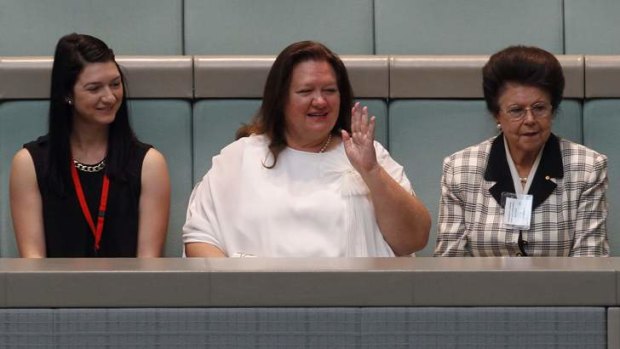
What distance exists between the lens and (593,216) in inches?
123

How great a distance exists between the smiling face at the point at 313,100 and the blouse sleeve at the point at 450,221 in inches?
13.3

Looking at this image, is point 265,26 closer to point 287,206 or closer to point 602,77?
point 287,206

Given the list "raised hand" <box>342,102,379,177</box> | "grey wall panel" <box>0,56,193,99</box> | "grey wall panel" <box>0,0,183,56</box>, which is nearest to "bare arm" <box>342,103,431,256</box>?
"raised hand" <box>342,102,379,177</box>

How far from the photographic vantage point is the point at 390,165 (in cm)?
316

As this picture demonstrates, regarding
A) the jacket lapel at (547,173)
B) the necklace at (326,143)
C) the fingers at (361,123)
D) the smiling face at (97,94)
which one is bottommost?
the jacket lapel at (547,173)

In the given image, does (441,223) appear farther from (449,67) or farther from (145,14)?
(145,14)

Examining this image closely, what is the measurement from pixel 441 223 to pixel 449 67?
0.53 m

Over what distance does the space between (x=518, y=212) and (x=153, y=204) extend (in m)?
0.96

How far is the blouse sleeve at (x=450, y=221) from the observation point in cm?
318

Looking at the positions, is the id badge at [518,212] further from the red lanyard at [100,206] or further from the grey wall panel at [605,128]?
the red lanyard at [100,206]
